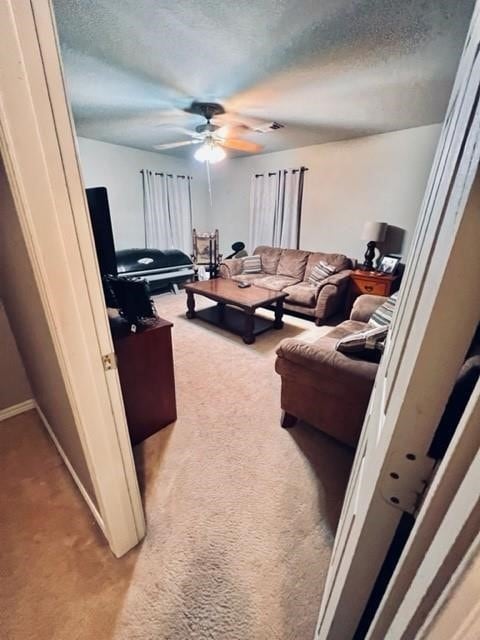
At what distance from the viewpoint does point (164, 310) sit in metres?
4.05

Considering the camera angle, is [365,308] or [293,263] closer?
[365,308]

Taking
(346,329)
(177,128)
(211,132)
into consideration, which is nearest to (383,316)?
(346,329)

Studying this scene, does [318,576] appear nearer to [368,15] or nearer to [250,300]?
[250,300]

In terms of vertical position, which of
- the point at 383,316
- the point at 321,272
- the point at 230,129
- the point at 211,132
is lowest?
the point at 321,272

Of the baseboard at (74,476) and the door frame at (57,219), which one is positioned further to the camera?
the baseboard at (74,476)

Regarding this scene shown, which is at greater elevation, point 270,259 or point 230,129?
point 230,129

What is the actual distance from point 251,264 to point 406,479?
14.5 feet

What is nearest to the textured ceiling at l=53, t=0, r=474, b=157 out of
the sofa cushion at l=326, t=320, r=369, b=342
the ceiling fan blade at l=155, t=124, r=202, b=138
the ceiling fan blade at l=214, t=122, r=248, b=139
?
the ceiling fan blade at l=214, t=122, r=248, b=139

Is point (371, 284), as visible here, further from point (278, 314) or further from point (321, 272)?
point (278, 314)

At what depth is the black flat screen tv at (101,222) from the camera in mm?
1414

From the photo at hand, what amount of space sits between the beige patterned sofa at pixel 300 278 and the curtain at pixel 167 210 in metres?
1.80

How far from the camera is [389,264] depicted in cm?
368

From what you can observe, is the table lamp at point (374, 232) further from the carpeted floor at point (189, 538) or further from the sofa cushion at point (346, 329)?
the carpeted floor at point (189, 538)

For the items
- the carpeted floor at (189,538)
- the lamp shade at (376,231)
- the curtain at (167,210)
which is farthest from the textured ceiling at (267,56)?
the carpeted floor at (189,538)
